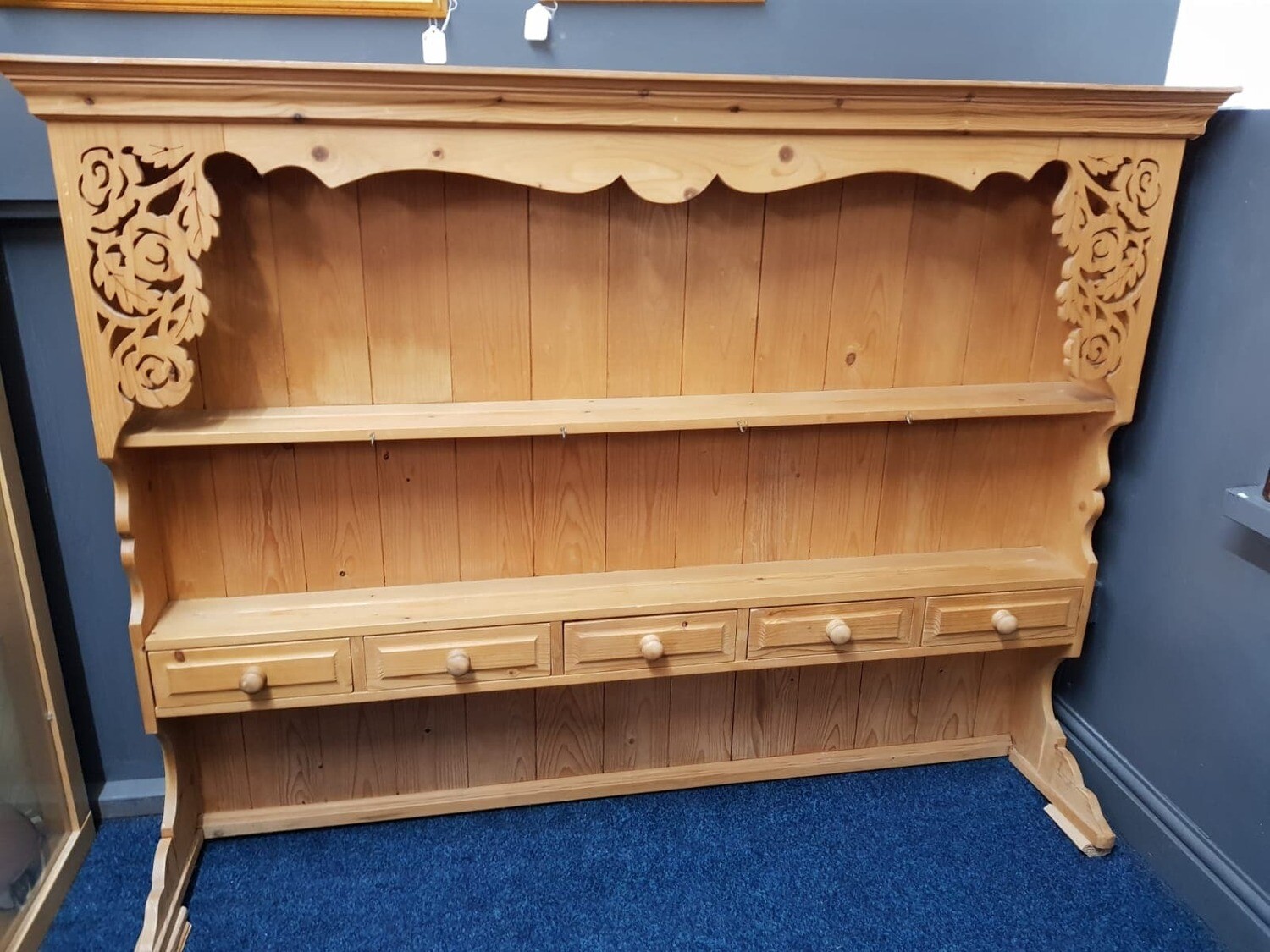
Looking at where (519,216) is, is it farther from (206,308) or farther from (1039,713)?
(1039,713)

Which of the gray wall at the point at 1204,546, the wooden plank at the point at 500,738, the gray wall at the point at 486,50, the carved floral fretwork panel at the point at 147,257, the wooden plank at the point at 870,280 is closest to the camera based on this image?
the carved floral fretwork panel at the point at 147,257

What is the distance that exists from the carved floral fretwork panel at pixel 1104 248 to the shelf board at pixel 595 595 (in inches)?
17.8

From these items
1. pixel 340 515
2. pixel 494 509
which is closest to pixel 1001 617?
pixel 494 509

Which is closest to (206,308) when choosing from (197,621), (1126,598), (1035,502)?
(197,621)

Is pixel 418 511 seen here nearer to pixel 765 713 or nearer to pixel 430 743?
Answer: pixel 430 743

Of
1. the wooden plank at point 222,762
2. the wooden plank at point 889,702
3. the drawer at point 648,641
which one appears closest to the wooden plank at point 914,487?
the wooden plank at point 889,702

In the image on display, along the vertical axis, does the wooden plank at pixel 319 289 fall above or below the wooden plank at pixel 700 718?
above

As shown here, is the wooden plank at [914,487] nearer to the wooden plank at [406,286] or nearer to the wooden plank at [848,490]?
the wooden plank at [848,490]

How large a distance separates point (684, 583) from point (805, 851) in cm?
60

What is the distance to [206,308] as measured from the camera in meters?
1.37

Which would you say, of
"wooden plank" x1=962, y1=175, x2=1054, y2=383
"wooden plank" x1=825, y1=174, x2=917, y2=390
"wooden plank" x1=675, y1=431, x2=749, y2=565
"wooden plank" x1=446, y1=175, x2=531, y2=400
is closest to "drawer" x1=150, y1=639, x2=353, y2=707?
"wooden plank" x1=446, y1=175, x2=531, y2=400

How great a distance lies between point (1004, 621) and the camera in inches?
71.1

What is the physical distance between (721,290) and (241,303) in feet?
2.71

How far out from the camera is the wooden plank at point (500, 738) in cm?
188
